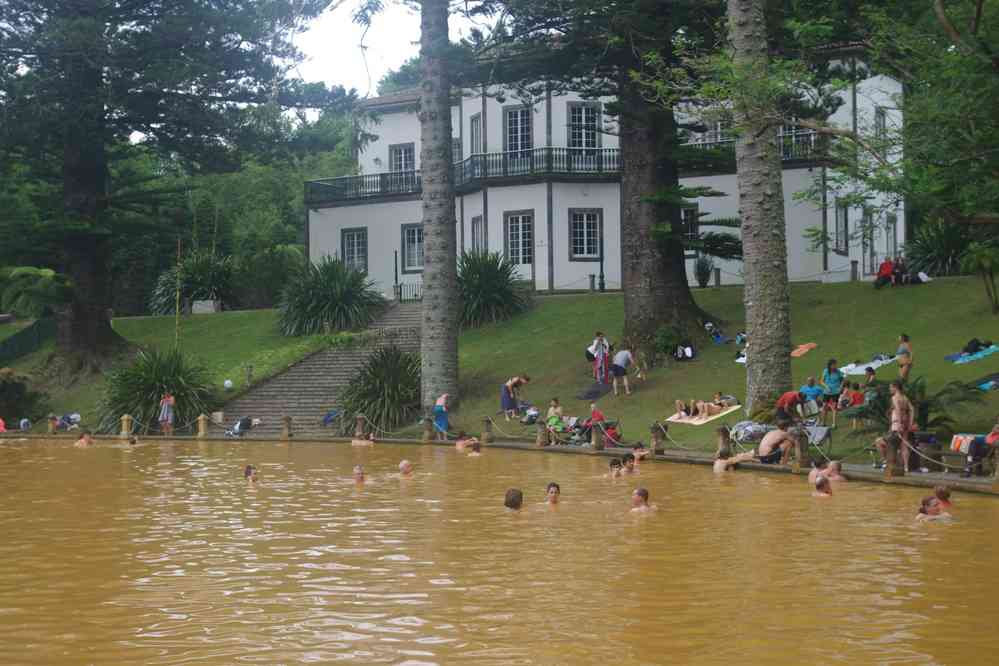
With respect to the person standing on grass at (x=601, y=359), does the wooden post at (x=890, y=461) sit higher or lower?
lower

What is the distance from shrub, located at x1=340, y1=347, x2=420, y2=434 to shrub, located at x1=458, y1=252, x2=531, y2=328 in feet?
24.6

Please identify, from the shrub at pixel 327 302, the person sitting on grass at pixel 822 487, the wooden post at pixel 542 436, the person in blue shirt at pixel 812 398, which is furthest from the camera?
the shrub at pixel 327 302

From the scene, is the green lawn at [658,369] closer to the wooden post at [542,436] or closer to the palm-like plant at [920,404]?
the palm-like plant at [920,404]

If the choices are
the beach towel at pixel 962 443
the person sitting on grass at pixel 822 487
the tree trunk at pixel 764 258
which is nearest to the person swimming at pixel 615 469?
the person sitting on grass at pixel 822 487

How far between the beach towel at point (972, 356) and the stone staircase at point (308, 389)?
15.8 meters

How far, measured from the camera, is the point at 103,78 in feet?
134

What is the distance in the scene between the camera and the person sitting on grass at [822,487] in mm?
17859

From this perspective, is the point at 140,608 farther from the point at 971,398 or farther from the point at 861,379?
the point at 861,379

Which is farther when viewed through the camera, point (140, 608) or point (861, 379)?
point (861, 379)

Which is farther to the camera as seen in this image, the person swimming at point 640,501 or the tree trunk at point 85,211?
the tree trunk at point 85,211

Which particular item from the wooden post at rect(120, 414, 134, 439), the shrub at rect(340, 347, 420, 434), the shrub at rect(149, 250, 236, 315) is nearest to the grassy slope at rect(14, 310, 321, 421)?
the shrub at rect(149, 250, 236, 315)

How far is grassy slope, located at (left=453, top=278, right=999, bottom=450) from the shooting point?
94.9 ft

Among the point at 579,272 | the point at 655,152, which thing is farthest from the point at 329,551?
the point at 579,272

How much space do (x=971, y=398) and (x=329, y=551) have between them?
39.7ft
